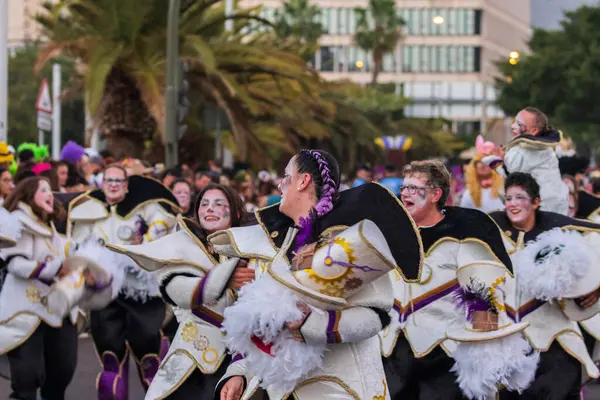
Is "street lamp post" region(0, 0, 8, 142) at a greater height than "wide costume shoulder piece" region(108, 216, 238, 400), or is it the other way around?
"street lamp post" region(0, 0, 8, 142)

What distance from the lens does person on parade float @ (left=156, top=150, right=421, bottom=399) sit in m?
4.84

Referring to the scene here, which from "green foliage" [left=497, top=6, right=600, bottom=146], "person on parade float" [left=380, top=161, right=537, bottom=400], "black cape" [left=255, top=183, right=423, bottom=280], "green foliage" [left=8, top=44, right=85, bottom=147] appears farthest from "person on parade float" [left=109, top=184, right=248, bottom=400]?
"green foliage" [left=8, top=44, right=85, bottom=147]

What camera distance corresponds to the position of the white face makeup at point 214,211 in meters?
7.73

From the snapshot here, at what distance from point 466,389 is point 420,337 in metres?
0.48

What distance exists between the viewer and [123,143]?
24.0m

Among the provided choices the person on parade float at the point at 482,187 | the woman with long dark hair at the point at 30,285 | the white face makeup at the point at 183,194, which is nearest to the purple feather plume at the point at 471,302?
the woman with long dark hair at the point at 30,285

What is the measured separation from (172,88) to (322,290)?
14337 mm

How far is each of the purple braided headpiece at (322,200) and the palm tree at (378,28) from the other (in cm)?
7071

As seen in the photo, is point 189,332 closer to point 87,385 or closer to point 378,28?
point 87,385

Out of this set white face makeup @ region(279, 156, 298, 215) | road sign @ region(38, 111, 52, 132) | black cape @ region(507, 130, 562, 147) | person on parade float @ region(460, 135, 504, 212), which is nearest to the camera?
white face makeup @ region(279, 156, 298, 215)

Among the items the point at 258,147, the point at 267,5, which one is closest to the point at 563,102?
the point at 258,147

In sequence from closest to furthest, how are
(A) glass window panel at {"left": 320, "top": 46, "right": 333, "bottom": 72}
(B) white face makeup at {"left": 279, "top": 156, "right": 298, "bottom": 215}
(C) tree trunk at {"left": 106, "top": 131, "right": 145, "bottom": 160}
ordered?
(B) white face makeup at {"left": 279, "top": 156, "right": 298, "bottom": 215}, (C) tree trunk at {"left": 106, "top": 131, "right": 145, "bottom": 160}, (A) glass window panel at {"left": 320, "top": 46, "right": 333, "bottom": 72}

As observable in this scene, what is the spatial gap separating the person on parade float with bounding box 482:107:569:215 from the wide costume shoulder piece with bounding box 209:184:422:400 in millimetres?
4672

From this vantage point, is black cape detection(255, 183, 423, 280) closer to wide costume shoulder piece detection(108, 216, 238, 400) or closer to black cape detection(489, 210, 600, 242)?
wide costume shoulder piece detection(108, 216, 238, 400)
